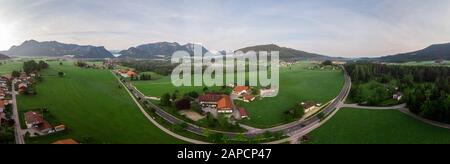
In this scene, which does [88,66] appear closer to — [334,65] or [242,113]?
[242,113]

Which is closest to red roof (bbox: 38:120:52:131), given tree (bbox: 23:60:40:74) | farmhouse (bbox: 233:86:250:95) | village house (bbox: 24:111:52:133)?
village house (bbox: 24:111:52:133)

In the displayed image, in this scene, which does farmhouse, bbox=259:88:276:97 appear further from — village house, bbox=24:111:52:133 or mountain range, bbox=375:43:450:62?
mountain range, bbox=375:43:450:62

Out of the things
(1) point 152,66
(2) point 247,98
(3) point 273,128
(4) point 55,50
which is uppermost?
(4) point 55,50

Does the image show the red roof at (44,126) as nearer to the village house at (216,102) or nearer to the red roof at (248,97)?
the village house at (216,102)

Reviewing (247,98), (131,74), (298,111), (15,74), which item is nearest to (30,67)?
(15,74)

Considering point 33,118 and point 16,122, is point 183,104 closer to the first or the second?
point 33,118
